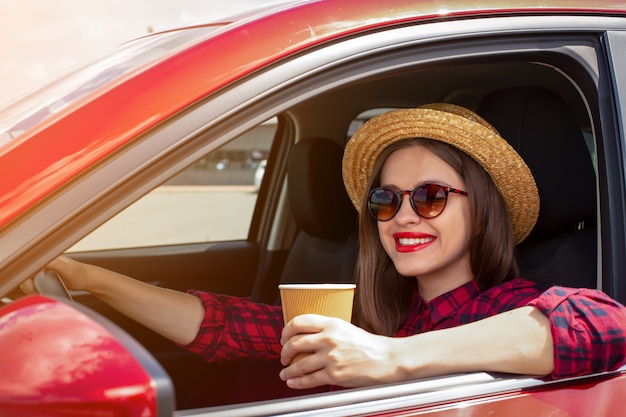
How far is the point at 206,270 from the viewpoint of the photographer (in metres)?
3.27

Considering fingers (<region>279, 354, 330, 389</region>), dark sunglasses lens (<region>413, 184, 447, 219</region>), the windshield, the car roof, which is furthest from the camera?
dark sunglasses lens (<region>413, 184, 447, 219</region>)

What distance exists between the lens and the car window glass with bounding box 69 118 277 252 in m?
11.4

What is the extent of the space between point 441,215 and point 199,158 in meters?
0.80

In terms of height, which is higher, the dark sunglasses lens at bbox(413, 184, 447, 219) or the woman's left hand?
the dark sunglasses lens at bbox(413, 184, 447, 219)

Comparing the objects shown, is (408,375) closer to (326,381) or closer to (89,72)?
(326,381)

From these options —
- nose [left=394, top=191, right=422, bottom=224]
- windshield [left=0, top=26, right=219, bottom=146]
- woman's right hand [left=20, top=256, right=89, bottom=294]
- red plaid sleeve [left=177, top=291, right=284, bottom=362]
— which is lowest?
red plaid sleeve [left=177, top=291, right=284, bottom=362]

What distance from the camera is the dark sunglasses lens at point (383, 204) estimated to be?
1.89m

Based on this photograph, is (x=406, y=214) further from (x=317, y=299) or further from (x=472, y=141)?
(x=317, y=299)

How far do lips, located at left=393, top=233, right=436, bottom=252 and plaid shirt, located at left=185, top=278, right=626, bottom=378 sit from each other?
6.9 inches

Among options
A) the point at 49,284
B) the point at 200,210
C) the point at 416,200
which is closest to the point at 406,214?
the point at 416,200

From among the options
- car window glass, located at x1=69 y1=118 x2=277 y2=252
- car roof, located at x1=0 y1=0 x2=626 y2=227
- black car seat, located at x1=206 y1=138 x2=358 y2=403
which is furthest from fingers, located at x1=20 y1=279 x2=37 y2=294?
car window glass, located at x1=69 y1=118 x2=277 y2=252

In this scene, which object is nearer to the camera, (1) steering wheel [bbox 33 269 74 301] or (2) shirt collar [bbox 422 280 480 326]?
(1) steering wheel [bbox 33 269 74 301]

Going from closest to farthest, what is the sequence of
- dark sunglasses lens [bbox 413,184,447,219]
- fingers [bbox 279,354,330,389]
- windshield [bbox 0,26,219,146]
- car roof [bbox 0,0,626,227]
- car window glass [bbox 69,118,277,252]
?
car roof [bbox 0,0,626,227], windshield [bbox 0,26,219,146], fingers [bbox 279,354,330,389], dark sunglasses lens [bbox 413,184,447,219], car window glass [bbox 69,118,277,252]

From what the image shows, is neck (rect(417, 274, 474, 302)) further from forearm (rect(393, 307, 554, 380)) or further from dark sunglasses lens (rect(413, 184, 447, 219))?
forearm (rect(393, 307, 554, 380))
